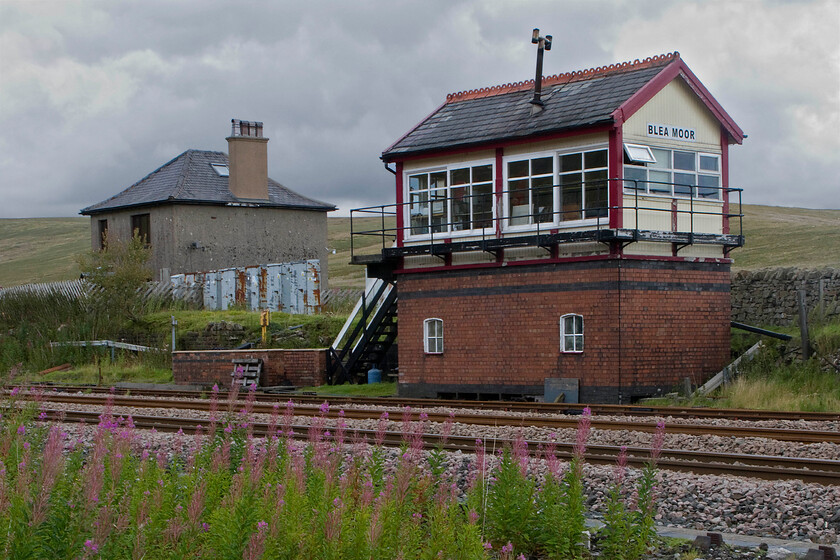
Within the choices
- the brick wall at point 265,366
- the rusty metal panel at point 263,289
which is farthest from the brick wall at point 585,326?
the rusty metal panel at point 263,289

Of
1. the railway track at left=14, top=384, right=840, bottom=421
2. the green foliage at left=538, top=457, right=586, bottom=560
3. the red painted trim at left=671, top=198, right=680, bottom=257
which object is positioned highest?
the red painted trim at left=671, top=198, right=680, bottom=257

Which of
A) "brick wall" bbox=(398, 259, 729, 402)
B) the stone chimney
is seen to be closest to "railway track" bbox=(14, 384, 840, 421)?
"brick wall" bbox=(398, 259, 729, 402)

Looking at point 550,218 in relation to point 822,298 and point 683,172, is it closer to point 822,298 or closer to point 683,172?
point 683,172

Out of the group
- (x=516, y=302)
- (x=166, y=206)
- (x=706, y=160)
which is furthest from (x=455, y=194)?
(x=166, y=206)

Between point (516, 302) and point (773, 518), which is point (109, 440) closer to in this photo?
point (773, 518)

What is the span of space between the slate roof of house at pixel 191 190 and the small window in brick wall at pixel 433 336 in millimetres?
22003

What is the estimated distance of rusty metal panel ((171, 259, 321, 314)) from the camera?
38.0m

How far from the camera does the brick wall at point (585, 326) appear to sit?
21.2 m

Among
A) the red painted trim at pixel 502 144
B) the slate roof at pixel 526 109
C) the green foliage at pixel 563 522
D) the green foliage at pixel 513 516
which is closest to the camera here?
the green foliage at pixel 563 522

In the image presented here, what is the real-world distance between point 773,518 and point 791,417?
7590 millimetres

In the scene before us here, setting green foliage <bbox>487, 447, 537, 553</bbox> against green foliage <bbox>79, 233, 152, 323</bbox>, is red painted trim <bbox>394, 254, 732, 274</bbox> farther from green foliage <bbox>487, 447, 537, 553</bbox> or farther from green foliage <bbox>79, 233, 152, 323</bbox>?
green foliage <bbox>79, 233, 152, 323</bbox>

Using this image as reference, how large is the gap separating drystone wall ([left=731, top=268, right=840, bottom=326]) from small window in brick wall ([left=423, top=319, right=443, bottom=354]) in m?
7.30

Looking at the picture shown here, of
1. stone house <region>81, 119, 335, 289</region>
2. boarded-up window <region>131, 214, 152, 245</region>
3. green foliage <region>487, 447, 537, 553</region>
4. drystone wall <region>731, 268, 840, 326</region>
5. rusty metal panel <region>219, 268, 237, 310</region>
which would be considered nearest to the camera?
green foliage <region>487, 447, 537, 553</region>

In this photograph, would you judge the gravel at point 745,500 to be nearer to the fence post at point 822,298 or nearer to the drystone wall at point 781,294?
the fence post at point 822,298
